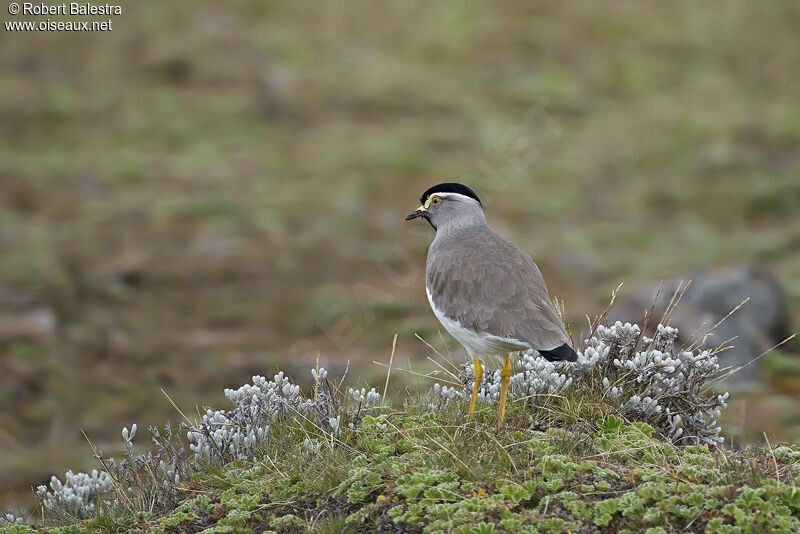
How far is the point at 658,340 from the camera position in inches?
285

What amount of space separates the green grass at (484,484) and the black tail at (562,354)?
0.49 m

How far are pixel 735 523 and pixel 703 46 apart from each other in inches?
914

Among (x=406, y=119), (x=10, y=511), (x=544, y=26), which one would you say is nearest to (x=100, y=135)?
(x=406, y=119)

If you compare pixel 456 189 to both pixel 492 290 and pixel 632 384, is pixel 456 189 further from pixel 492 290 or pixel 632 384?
pixel 632 384

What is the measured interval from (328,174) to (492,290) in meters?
14.0

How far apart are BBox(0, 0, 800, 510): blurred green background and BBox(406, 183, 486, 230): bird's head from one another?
4500 mm

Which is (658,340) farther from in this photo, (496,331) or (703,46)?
(703,46)

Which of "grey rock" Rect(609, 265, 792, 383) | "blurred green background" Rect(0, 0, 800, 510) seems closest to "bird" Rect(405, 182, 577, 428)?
"blurred green background" Rect(0, 0, 800, 510)

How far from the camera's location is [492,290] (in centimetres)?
676

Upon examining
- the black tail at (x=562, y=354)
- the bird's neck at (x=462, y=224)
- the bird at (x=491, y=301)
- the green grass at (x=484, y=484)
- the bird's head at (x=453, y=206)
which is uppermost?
the bird's head at (x=453, y=206)

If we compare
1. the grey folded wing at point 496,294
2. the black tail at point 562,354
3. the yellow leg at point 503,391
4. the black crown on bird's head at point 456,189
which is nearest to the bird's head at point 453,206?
the black crown on bird's head at point 456,189

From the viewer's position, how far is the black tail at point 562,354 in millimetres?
6160

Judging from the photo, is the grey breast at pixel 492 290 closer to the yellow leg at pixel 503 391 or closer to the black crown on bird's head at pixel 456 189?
the yellow leg at pixel 503 391

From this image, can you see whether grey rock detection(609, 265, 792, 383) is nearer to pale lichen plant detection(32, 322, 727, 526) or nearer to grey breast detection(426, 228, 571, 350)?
pale lichen plant detection(32, 322, 727, 526)
